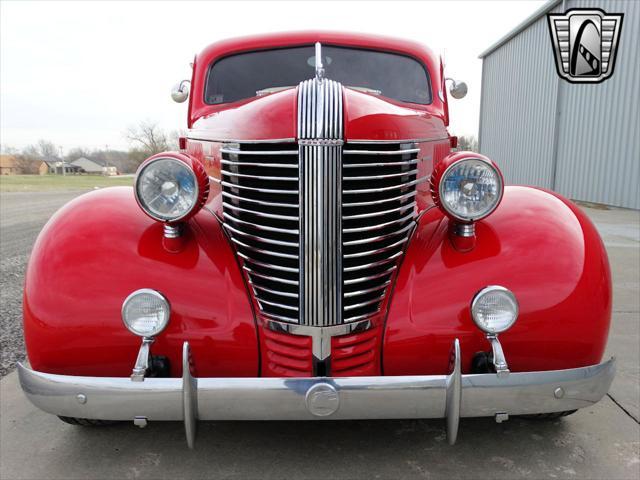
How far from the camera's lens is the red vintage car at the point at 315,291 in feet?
6.26

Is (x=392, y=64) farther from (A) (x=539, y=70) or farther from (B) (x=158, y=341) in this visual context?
(A) (x=539, y=70)

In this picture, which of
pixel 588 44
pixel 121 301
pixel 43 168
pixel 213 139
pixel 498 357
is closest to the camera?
pixel 498 357

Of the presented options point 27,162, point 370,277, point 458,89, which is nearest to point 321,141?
point 370,277

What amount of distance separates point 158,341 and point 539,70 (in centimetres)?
1696

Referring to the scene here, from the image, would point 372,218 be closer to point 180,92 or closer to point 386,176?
point 386,176

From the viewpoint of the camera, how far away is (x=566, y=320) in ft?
6.88

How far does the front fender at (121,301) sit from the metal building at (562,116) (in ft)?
39.2

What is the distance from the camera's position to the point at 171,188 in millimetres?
2131

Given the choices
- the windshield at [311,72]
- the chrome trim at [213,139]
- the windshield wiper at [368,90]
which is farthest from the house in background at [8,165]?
the windshield wiper at [368,90]

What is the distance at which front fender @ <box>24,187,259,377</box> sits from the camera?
81.5 inches

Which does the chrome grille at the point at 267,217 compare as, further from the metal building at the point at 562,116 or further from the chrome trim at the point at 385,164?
the metal building at the point at 562,116

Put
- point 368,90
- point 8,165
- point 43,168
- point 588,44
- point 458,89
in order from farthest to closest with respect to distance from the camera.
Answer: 1. point 43,168
2. point 8,165
3. point 588,44
4. point 458,89
5. point 368,90

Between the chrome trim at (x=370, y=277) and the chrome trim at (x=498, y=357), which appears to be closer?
the chrome trim at (x=498, y=357)

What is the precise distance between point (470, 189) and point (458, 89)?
157 centimetres
